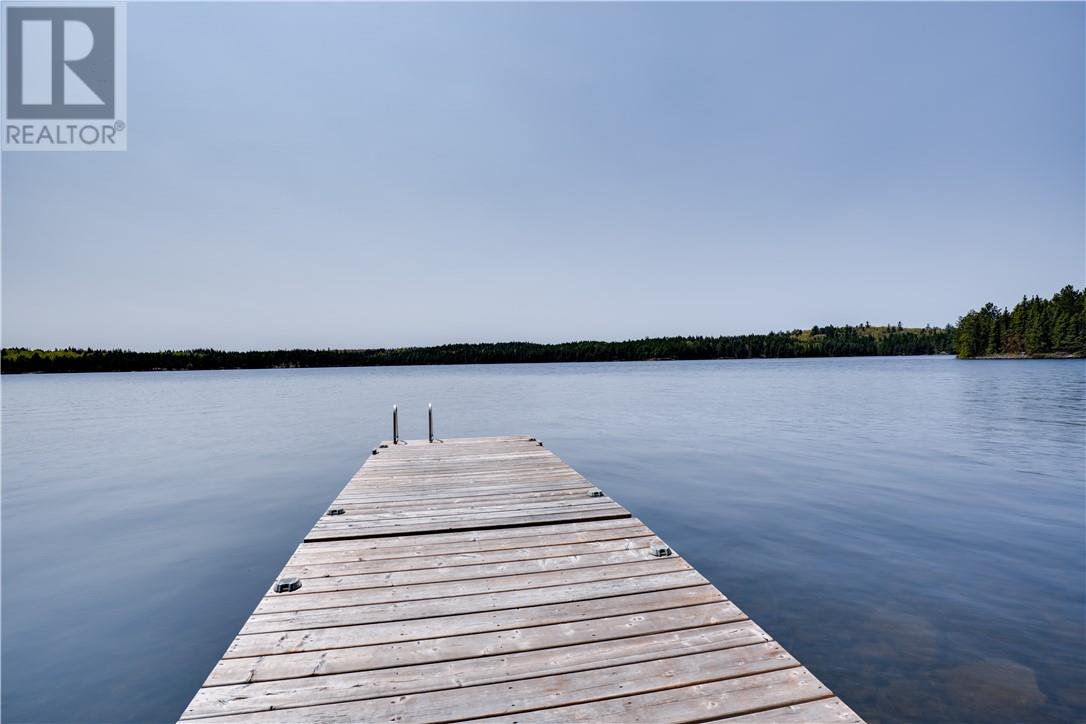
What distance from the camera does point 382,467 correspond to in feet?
31.4

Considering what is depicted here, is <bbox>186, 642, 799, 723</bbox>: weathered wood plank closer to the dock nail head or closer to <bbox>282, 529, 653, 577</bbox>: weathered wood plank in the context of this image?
the dock nail head

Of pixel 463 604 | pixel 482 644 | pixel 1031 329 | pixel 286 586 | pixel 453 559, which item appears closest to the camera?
pixel 482 644

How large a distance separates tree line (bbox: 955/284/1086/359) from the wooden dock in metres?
117

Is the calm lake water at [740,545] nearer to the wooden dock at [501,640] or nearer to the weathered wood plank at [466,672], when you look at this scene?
the wooden dock at [501,640]

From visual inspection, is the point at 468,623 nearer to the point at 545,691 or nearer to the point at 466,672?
the point at 466,672

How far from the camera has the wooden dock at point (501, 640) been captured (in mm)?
2684

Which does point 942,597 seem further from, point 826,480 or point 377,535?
point 377,535

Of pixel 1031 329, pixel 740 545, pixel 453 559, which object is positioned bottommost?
pixel 740 545

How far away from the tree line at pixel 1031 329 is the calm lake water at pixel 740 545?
93495 millimetres

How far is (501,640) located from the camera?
10.9 feet

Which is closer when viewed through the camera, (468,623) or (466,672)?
(466,672)

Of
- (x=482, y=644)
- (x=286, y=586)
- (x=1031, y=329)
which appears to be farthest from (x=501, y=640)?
(x=1031, y=329)

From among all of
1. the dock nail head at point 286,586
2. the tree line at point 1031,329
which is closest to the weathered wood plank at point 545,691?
the dock nail head at point 286,586

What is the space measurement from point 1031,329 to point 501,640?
4817 inches
